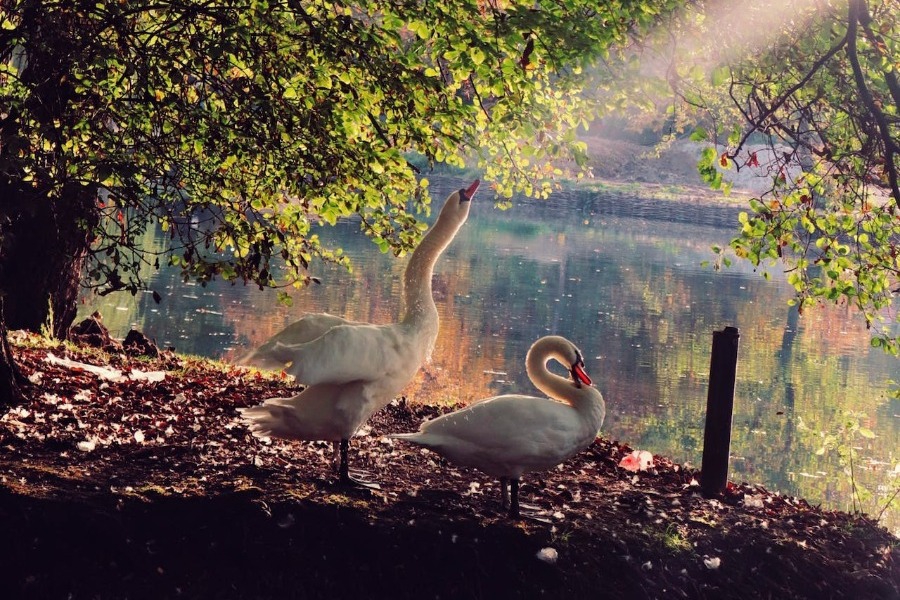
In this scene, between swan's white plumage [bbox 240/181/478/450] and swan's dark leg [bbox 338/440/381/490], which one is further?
swan's dark leg [bbox 338/440/381/490]

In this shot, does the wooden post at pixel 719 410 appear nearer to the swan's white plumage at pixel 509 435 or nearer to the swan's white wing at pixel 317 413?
the swan's white plumage at pixel 509 435

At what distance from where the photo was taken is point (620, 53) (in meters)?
9.13

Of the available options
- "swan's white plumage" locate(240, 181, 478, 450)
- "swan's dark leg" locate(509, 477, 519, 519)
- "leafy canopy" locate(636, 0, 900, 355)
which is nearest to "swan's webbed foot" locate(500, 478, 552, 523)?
"swan's dark leg" locate(509, 477, 519, 519)

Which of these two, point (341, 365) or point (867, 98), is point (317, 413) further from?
point (867, 98)

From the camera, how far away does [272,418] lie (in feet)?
22.3

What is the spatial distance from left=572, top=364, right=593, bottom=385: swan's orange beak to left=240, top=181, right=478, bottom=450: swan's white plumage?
1107 mm

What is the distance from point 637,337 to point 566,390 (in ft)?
54.0

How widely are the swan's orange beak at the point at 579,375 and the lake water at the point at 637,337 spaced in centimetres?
282

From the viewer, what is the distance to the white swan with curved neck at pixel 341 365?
6.20 meters

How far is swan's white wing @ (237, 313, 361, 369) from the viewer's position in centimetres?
629

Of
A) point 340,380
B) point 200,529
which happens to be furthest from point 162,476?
point 340,380

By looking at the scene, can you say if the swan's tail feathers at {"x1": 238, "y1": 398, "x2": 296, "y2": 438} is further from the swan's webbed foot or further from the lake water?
the lake water

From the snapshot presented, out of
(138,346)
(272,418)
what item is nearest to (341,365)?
(272,418)

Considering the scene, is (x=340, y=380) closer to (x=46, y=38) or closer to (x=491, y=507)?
(x=491, y=507)
